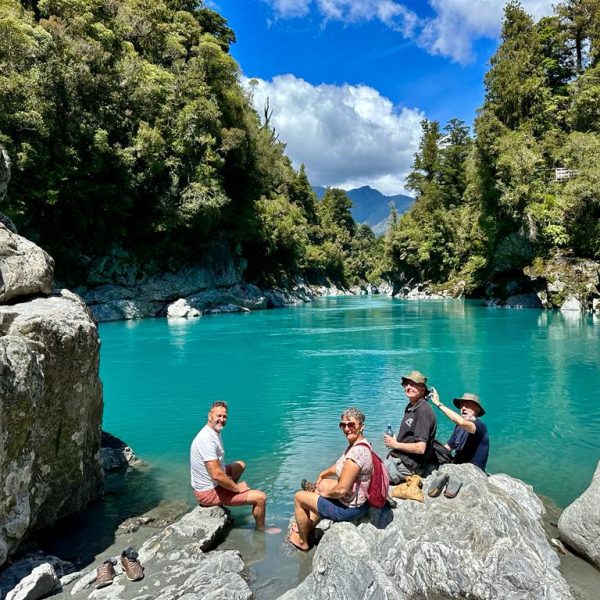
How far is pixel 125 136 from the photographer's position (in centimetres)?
4109

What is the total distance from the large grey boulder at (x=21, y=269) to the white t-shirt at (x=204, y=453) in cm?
328

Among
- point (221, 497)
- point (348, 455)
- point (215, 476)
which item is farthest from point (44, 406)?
point (348, 455)

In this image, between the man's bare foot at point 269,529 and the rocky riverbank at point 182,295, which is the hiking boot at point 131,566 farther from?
the rocky riverbank at point 182,295

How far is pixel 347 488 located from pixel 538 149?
47.9 metres

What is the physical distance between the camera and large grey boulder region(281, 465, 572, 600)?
4.88 metres

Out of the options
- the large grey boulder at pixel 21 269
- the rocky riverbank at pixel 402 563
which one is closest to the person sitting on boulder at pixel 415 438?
the rocky riverbank at pixel 402 563

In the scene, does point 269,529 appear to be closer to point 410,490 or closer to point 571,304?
point 410,490

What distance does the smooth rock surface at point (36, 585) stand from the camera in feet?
16.8

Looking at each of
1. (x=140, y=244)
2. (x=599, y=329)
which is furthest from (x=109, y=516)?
(x=140, y=244)

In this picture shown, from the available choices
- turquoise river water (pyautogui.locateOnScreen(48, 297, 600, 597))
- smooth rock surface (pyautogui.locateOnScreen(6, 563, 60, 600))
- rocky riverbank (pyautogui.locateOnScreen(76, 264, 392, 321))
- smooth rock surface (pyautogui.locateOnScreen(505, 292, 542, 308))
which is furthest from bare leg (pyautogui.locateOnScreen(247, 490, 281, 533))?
smooth rock surface (pyautogui.locateOnScreen(505, 292, 542, 308))

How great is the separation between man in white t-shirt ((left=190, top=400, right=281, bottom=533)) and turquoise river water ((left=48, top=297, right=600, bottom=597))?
17.2 inches

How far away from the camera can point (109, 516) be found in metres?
7.59

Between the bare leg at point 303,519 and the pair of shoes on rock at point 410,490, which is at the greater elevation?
the pair of shoes on rock at point 410,490

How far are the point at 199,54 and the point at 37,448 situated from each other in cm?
4942
